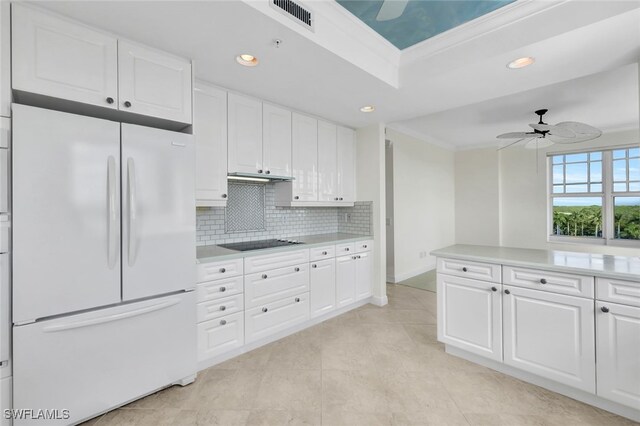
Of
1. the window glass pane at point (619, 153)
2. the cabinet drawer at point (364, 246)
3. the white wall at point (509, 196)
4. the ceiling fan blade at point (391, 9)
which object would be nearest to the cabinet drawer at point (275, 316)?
the cabinet drawer at point (364, 246)

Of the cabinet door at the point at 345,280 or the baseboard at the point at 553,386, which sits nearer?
the baseboard at the point at 553,386

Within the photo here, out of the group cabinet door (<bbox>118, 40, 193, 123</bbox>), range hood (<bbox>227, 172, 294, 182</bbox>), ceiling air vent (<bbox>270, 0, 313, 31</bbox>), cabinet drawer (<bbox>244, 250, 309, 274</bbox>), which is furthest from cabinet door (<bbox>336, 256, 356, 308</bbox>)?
ceiling air vent (<bbox>270, 0, 313, 31</bbox>)

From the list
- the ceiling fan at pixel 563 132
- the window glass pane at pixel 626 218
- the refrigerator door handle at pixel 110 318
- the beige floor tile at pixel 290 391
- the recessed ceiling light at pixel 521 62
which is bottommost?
the beige floor tile at pixel 290 391

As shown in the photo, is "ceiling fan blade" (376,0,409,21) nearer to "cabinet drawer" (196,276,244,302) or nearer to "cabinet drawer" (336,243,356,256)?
"cabinet drawer" (336,243,356,256)

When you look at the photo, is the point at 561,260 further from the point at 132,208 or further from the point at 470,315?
the point at 132,208

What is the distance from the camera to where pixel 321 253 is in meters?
3.20

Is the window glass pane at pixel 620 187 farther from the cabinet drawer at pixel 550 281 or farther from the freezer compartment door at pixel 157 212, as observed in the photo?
the freezer compartment door at pixel 157 212

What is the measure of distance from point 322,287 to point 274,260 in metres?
0.76

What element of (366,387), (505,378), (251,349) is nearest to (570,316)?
(505,378)

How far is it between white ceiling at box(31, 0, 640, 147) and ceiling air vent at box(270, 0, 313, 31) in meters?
0.04

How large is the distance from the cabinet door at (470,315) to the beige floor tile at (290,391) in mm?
1193

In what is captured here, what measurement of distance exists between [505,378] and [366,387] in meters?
1.08

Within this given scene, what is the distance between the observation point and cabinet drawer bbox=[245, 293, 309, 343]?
259 cm

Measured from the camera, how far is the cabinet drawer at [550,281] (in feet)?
5.98
